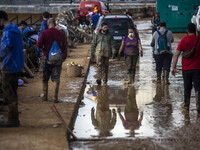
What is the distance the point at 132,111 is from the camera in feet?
34.2

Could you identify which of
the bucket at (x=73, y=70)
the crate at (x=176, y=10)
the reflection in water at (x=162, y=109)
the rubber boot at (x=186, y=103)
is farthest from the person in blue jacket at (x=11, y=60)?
the crate at (x=176, y=10)

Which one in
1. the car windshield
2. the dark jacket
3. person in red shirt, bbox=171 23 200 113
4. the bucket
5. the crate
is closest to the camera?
the dark jacket

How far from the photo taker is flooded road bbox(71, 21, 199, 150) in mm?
8594

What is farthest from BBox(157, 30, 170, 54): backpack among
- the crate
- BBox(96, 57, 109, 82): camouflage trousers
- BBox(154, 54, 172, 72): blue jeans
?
the crate

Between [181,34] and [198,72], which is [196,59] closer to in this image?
[198,72]

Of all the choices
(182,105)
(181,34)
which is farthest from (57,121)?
(181,34)

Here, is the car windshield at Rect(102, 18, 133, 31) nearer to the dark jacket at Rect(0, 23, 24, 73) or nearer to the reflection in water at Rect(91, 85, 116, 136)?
the reflection in water at Rect(91, 85, 116, 136)

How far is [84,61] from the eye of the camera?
18.6 meters

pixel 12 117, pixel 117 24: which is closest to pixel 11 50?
pixel 12 117

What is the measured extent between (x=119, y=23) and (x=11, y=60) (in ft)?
42.4

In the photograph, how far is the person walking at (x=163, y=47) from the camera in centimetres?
1387

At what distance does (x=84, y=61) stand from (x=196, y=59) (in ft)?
29.2

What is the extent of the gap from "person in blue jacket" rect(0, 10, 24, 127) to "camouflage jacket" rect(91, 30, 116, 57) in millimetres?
5852

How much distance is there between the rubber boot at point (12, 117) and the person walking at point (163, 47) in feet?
22.0
